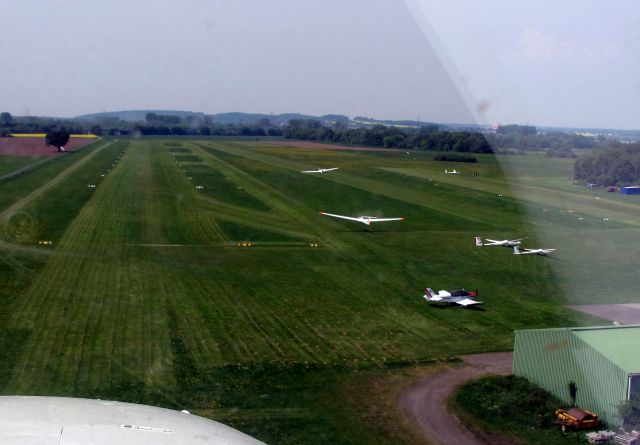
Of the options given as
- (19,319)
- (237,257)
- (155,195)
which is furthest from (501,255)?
(155,195)

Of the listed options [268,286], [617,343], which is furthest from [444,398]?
[268,286]

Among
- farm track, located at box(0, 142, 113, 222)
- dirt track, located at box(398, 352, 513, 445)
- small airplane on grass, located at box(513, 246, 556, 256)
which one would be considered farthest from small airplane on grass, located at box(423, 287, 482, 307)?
farm track, located at box(0, 142, 113, 222)

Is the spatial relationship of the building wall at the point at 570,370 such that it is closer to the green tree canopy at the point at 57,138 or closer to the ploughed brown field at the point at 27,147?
the ploughed brown field at the point at 27,147

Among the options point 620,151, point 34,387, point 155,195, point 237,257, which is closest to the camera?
point 34,387

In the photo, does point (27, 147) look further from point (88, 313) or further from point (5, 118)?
point (88, 313)

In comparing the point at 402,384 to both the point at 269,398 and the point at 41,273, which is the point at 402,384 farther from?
the point at 41,273

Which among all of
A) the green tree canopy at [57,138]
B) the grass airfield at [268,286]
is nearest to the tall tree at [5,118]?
the green tree canopy at [57,138]
